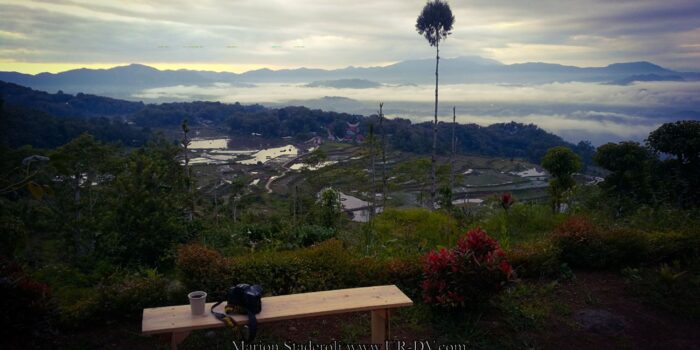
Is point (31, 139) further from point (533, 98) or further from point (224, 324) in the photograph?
point (533, 98)

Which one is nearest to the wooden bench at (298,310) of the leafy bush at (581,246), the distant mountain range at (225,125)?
the leafy bush at (581,246)

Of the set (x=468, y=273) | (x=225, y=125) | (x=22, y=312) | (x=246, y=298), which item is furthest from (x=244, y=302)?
(x=225, y=125)

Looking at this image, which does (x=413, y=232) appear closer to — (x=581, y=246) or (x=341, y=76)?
(x=581, y=246)

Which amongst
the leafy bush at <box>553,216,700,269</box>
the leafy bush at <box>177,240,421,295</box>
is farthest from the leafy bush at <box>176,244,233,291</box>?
the leafy bush at <box>553,216,700,269</box>

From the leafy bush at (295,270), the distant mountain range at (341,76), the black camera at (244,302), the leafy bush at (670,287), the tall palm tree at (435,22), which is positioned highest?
the distant mountain range at (341,76)

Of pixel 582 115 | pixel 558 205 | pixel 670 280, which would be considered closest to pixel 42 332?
pixel 670 280

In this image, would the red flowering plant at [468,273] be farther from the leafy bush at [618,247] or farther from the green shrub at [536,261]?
the leafy bush at [618,247]
